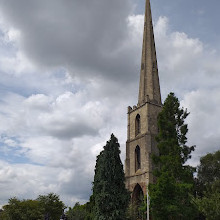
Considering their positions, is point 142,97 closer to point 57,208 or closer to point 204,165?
point 204,165

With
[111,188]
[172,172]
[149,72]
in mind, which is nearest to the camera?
[111,188]

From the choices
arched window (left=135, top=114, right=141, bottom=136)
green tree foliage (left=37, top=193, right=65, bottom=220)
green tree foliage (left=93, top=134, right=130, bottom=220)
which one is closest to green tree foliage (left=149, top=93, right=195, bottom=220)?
green tree foliage (left=93, top=134, right=130, bottom=220)

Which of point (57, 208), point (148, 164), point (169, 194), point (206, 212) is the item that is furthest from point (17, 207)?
point (206, 212)

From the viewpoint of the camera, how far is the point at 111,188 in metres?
21.4

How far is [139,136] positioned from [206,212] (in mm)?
18733

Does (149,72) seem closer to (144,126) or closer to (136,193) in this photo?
(144,126)

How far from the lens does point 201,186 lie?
33.8 metres

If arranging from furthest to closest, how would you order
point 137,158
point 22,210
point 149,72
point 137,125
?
point 149,72
point 137,125
point 137,158
point 22,210

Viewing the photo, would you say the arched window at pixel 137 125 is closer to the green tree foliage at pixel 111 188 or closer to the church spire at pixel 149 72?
the church spire at pixel 149 72

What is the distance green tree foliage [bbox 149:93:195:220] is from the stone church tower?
977cm

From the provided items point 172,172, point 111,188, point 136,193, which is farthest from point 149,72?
point 111,188

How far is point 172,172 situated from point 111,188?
5665 mm

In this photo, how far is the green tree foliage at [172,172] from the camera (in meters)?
21.4

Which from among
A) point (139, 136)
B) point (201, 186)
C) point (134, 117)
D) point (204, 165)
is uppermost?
point (134, 117)
